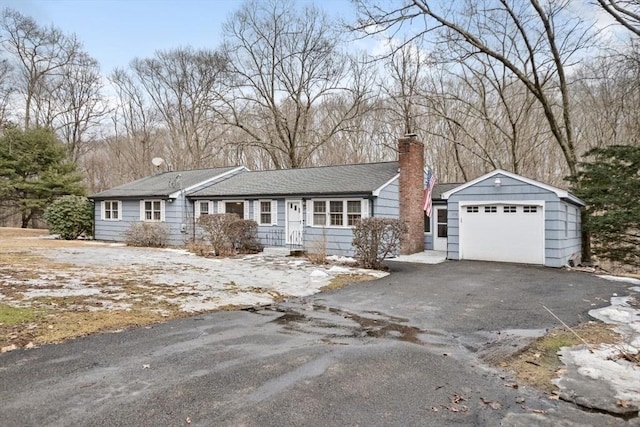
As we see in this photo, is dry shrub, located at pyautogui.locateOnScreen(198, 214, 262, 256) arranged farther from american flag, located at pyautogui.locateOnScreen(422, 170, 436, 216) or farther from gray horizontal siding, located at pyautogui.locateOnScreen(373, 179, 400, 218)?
american flag, located at pyautogui.locateOnScreen(422, 170, 436, 216)

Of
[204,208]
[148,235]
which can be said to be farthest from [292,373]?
[148,235]

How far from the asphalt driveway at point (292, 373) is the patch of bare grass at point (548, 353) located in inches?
9.9

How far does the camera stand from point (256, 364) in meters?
4.46

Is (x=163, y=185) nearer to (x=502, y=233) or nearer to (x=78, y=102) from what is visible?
(x=502, y=233)

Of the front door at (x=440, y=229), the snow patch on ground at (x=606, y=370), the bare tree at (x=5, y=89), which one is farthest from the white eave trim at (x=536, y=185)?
the bare tree at (x=5, y=89)

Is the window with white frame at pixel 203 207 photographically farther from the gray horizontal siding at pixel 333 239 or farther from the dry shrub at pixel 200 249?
the gray horizontal siding at pixel 333 239

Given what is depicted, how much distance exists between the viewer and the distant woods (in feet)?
74.1

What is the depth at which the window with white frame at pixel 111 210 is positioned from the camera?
21.7 metres

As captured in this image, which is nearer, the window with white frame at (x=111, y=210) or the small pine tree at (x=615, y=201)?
the small pine tree at (x=615, y=201)

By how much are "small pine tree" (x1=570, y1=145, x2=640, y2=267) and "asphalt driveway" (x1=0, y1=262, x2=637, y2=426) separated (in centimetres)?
868

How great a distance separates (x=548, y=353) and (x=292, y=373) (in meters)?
3.05

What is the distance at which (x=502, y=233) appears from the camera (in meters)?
14.0

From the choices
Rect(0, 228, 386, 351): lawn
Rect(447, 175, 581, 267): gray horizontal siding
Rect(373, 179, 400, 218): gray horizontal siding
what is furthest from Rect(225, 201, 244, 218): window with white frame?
Rect(447, 175, 581, 267): gray horizontal siding

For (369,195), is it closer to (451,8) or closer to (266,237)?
→ (266,237)
